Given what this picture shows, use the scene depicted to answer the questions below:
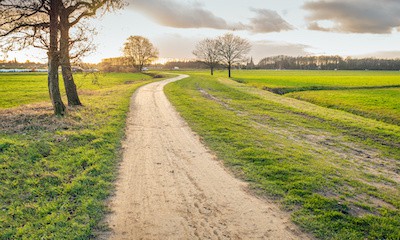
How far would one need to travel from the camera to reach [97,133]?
12.2 meters

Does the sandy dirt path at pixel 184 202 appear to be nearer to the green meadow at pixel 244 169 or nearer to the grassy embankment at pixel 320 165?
the green meadow at pixel 244 169

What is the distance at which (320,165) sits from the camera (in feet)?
29.3

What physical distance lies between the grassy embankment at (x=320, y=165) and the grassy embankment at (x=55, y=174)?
13.2 feet

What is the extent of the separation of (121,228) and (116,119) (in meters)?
10.7

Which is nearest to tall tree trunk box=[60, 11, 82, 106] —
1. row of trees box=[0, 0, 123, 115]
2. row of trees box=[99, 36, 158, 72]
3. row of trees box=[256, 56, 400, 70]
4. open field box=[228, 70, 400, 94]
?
row of trees box=[0, 0, 123, 115]

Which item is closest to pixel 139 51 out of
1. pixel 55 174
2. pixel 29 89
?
pixel 29 89

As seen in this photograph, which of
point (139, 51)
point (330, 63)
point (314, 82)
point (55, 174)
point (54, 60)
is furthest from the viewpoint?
point (330, 63)

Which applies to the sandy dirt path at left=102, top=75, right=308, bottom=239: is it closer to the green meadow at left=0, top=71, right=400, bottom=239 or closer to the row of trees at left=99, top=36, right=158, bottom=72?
the green meadow at left=0, top=71, right=400, bottom=239

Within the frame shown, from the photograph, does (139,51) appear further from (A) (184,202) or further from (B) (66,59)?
(A) (184,202)

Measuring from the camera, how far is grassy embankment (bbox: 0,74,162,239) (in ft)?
18.0

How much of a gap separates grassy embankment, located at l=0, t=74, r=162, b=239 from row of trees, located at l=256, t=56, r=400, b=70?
18281cm

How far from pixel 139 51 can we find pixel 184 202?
94.2 metres

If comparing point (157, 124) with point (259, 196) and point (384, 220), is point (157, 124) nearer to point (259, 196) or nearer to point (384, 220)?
point (259, 196)

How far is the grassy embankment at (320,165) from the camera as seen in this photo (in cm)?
581
